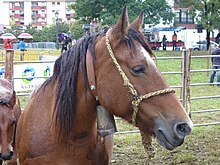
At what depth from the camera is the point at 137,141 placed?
25.3ft

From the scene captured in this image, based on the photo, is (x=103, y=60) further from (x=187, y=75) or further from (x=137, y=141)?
(x=187, y=75)

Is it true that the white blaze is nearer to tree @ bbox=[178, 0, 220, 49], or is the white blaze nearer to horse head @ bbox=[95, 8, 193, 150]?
horse head @ bbox=[95, 8, 193, 150]

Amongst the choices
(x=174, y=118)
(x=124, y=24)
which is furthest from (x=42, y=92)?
(x=174, y=118)

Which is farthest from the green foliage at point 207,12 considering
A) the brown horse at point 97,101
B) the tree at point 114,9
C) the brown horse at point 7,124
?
the brown horse at point 97,101

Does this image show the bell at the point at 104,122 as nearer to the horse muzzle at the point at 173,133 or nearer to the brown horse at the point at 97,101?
the brown horse at the point at 97,101

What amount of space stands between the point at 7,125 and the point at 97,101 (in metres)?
1.94

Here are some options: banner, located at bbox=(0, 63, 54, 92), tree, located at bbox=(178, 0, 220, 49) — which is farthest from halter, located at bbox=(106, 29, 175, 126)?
tree, located at bbox=(178, 0, 220, 49)

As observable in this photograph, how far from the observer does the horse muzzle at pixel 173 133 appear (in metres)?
2.62

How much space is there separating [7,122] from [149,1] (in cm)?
3485

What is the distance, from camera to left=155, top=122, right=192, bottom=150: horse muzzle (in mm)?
2623

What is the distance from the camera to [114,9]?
35906 mm

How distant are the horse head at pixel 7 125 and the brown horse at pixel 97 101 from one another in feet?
3.09

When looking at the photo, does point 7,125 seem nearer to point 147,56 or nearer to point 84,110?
point 84,110

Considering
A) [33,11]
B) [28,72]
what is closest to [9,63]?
[28,72]
